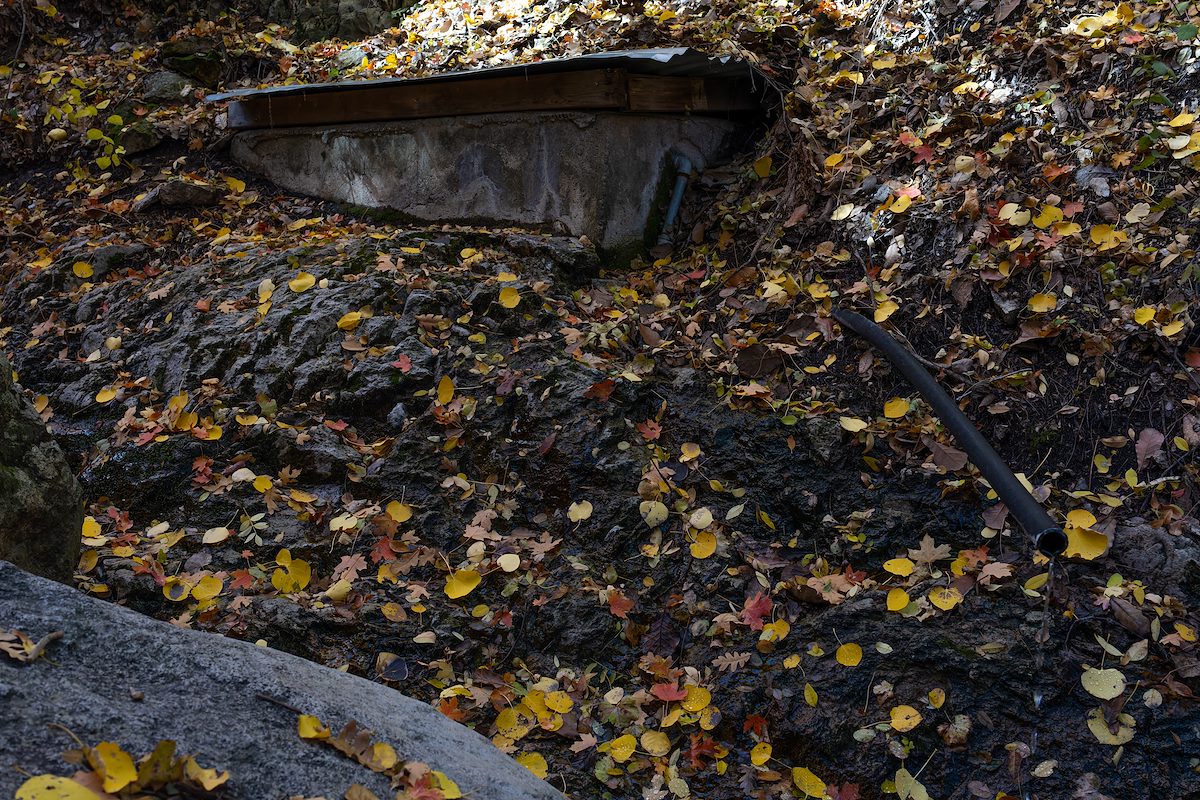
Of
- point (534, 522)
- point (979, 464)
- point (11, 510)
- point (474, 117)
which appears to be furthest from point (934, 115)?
point (11, 510)

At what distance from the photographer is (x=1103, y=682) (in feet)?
7.30

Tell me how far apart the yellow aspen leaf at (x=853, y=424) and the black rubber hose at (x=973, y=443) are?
0.25 m

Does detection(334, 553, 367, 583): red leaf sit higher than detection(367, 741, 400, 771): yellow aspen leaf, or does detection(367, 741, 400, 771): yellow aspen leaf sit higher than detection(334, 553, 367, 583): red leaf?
detection(367, 741, 400, 771): yellow aspen leaf

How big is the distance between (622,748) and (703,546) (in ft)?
2.36

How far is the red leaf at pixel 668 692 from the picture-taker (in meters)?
2.32

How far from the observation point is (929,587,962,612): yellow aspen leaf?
2.44 metres

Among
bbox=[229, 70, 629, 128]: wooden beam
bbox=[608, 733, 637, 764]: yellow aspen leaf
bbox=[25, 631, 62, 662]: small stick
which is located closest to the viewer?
bbox=[25, 631, 62, 662]: small stick

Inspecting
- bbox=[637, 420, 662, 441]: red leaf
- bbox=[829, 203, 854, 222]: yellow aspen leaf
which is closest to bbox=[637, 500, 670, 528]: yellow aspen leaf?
bbox=[637, 420, 662, 441]: red leaf

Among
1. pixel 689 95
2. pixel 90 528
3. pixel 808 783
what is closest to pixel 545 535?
pixel 808 783

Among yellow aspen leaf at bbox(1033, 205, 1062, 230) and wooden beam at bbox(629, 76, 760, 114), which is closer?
yellow aspen leaf at bbox(1033, 205, 1062, 230)

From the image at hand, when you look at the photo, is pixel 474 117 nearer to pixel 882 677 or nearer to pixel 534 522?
pixel 534 522

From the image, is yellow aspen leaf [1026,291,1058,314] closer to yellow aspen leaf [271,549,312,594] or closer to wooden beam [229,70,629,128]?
wooden beam [229,70,629,128]

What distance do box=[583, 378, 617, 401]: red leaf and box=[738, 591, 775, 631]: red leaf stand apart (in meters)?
0.97

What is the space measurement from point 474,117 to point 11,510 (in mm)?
3110
